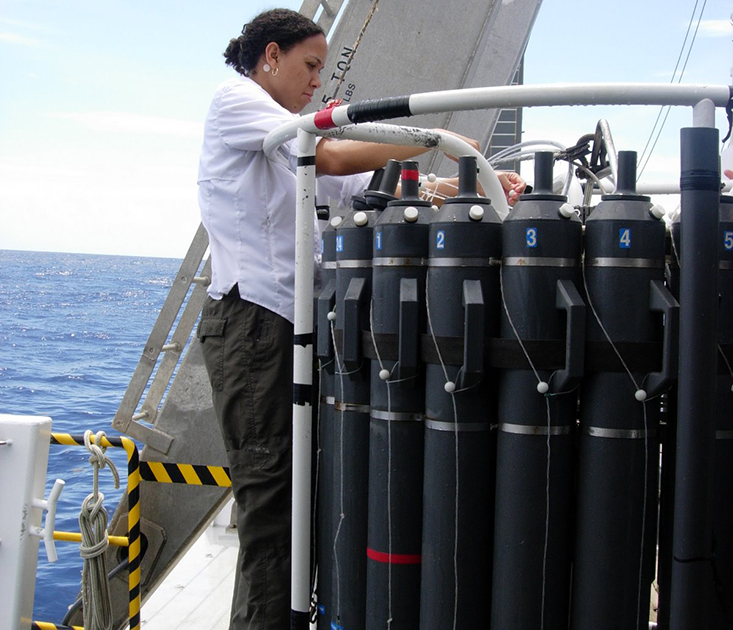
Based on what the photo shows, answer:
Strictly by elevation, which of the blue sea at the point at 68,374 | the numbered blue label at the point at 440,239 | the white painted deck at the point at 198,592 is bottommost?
the blue sea at the point at 68,374

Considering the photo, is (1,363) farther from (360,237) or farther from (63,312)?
(360,237)

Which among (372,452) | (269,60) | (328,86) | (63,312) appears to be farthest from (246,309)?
(63,312)

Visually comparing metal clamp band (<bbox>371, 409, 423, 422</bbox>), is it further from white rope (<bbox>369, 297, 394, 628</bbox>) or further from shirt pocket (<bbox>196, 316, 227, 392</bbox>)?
shirt pocket (<bbox>196, 316, 227, 392</bbox>)

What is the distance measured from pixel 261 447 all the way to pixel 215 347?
1.15 ft

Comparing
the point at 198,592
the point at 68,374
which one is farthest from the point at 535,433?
the point at 68,374

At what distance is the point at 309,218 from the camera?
2.29 meters

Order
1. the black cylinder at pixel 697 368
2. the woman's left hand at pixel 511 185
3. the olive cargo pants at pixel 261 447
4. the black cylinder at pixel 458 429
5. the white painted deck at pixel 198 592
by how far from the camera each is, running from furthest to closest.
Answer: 1. the white painted deck at pixel 198 592
2. the woman's left hand at pixel 511 185
3. the olive cargo pants at pixel 261 447
4. the black cylinder at pixel 458 429
5. the black cylinder at pixel 697 368

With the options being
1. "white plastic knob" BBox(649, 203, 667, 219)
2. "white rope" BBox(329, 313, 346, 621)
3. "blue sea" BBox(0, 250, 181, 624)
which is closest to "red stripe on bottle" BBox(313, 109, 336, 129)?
"white rope" BBox(329, 313, 346, 621)

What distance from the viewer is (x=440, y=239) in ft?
6.63

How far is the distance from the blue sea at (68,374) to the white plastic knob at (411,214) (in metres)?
7.15

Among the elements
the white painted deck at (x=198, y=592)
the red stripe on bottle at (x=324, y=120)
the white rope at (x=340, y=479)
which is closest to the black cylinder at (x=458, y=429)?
the white rope at (x=340, y=479)

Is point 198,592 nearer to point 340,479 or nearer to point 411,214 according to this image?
point 340,479

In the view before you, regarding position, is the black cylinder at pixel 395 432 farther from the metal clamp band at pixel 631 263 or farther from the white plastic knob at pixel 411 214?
the metal clamp band at pixel 631 263

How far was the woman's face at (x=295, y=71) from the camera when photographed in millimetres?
2893
